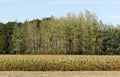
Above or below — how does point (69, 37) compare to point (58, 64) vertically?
above

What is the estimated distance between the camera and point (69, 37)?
78625 millimetres

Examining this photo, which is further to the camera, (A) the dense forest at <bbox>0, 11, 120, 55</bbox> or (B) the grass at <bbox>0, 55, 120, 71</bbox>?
(A) the dense forest at <bbox>0, 11, 120, 55</bbox>

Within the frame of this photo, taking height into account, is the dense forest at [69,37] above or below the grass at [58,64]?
above

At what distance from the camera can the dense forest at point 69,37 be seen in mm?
75250

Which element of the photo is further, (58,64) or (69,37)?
(69,37)

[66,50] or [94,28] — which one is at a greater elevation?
[94,28]

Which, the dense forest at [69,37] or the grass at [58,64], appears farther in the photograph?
the dense forest at [69,37]

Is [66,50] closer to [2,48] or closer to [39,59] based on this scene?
[2,48]

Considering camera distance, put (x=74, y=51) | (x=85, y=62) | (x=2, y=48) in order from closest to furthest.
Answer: (x=85, y=62), (x=74, y=51), (x=2, y=48)

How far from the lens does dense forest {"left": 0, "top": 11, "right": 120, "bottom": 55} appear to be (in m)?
75.2

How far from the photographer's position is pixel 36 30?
8594cm

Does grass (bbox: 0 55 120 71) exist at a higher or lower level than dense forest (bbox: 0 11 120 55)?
lower

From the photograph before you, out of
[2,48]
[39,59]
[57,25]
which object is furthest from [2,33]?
[39,59]

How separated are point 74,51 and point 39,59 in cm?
3597
